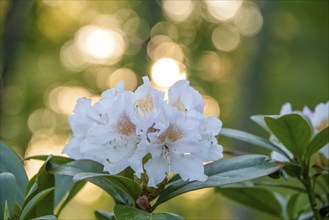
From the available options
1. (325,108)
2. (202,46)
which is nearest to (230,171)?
(325,108)

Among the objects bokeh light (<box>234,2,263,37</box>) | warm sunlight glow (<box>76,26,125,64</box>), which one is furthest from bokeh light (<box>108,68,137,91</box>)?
bokeh light (<box>234,2,263,37</box>)

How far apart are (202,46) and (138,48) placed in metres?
Answer: 1.22

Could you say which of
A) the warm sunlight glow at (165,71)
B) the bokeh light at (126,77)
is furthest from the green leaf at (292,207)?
the bokeh light at (126,77)

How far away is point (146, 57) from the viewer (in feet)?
33.1

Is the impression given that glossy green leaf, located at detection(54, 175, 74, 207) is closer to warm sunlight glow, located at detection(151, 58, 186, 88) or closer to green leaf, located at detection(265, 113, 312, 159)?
green leaf, located at detection(265, 113, 312, 159)

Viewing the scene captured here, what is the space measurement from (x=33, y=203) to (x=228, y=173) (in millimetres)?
332

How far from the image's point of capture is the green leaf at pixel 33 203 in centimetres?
89

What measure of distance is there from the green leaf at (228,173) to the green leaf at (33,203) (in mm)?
186

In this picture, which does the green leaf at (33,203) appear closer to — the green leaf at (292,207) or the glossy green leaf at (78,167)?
the glossy green leaf at (78,167)

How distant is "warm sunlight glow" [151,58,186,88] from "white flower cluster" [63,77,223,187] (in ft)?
22.8

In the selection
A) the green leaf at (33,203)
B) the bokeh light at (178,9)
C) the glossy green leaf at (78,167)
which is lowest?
the bokeh light at (178,9)

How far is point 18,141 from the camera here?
9.05 meters

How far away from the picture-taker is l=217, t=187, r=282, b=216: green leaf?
1.36m

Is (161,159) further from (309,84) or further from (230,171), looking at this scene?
(309,84)
